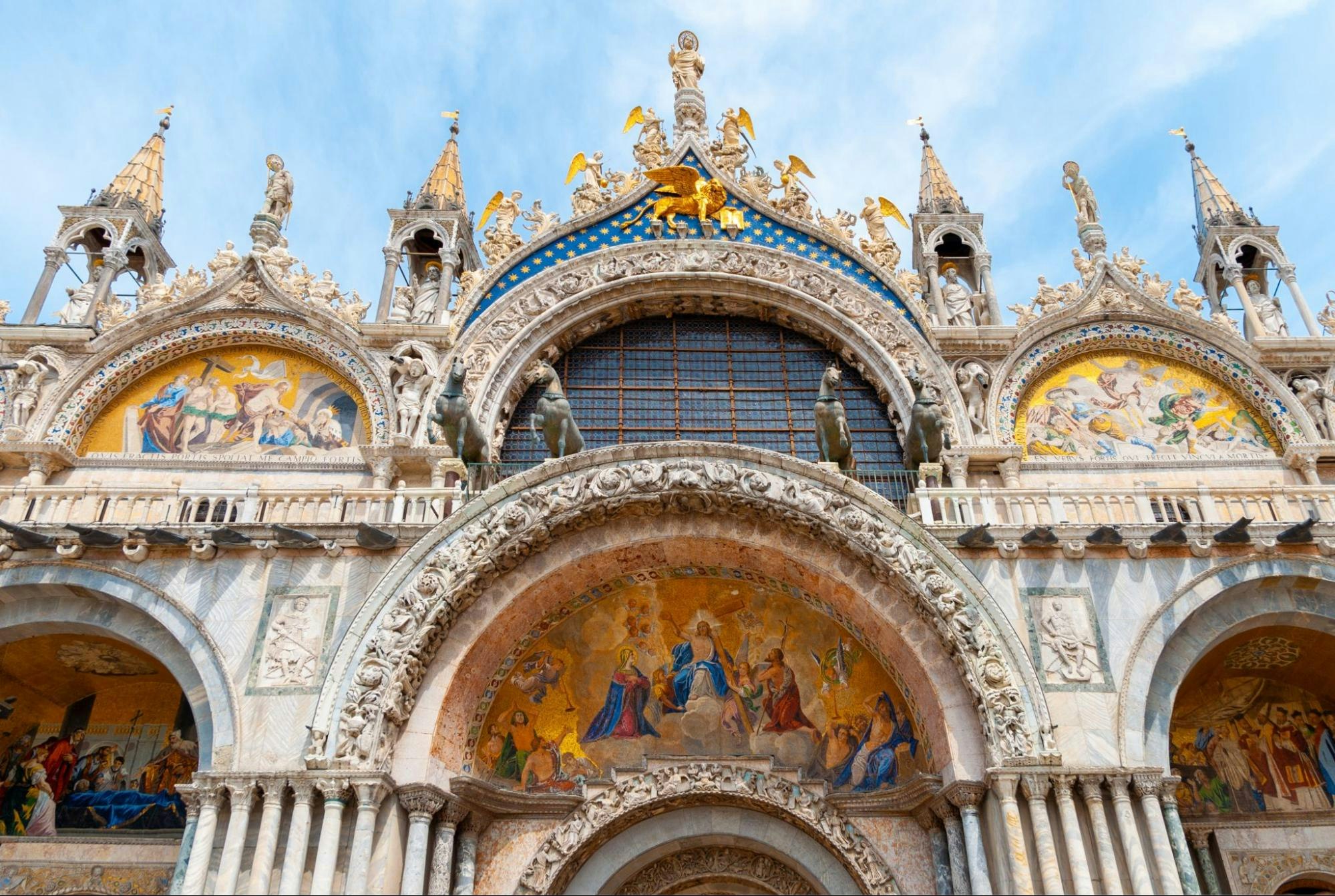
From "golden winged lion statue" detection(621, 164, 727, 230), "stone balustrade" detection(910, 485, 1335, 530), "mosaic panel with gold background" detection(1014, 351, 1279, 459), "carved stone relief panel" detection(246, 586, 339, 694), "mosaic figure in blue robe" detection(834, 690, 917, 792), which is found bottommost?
"mosaic figure in blue robe" detection(834, 690, 917, 792)

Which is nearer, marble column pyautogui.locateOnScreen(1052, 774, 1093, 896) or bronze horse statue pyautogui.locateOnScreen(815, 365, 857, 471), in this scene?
marble column pyautogui.locateOnScreen(1052, 774, 1093, 896)

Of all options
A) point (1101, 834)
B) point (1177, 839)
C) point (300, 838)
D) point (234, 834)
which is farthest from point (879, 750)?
point (234, 834)

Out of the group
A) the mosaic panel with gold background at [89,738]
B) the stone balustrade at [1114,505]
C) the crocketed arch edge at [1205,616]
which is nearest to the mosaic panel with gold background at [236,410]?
the mosaic panel with gold background at [89,738]

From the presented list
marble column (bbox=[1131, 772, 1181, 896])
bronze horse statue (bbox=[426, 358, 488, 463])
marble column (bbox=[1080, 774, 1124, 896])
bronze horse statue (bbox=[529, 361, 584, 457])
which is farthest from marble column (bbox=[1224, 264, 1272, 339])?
bronze horse statue (bbox=[426, 358, 488, 463])

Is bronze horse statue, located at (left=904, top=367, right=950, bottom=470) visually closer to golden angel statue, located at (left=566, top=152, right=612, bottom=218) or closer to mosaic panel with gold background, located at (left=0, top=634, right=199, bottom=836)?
golden angel statue, located at (left=566, top=152, right=612, bottom=218)

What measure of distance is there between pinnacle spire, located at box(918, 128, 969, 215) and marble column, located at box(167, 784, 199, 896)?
14.0 meters

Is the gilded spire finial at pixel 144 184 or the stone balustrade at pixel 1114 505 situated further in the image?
the gilded spire finial at pixel 144 184

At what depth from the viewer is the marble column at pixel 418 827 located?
1011 centimetres

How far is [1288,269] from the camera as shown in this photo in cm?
1633

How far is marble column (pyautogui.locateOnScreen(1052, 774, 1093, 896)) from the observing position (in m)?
9.46

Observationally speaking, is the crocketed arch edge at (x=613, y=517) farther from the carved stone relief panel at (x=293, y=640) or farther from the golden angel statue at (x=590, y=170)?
the golden angel statue at (x=590, y=170)

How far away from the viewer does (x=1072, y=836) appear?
9703 mm

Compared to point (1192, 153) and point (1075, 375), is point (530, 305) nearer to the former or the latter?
point (1075, 375)

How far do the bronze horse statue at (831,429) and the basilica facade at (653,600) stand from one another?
0.13 metres
